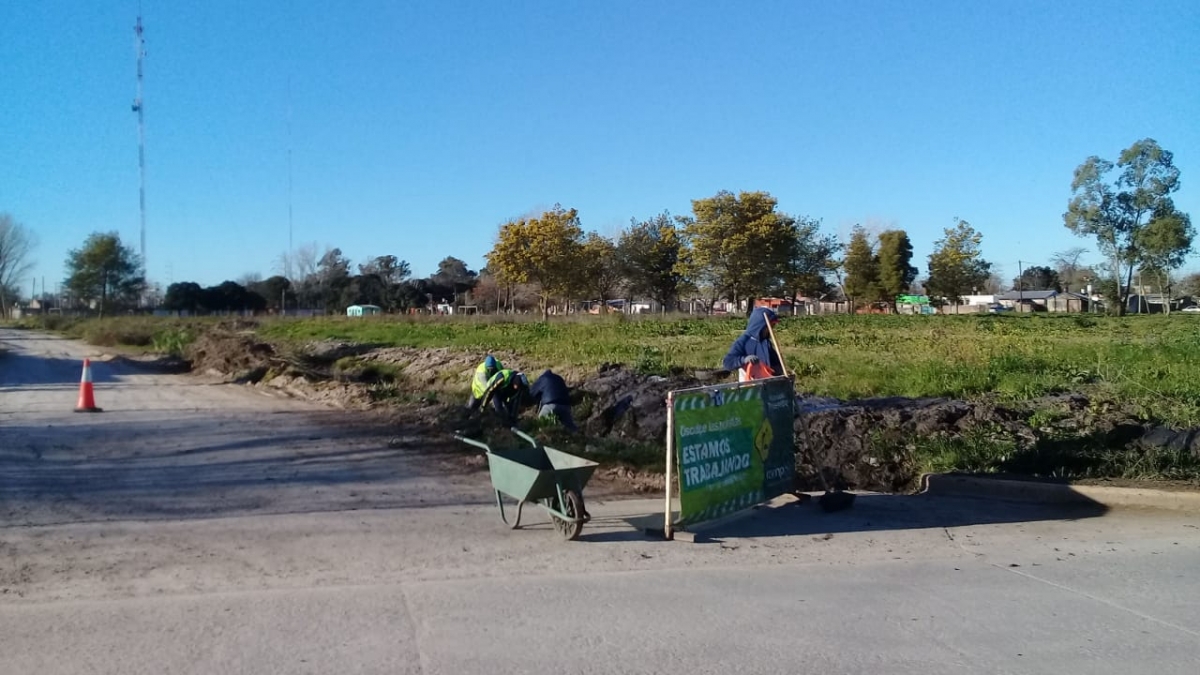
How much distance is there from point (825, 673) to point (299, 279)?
362 feet

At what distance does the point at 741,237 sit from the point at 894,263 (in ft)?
83.4

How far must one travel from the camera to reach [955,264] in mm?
76062

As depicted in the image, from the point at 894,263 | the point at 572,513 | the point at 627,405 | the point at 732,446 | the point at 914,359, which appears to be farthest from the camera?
the point at 894,263

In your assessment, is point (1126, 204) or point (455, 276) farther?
point (455, 276)

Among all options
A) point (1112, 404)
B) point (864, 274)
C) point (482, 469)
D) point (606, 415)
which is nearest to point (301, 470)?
point (482, 469)

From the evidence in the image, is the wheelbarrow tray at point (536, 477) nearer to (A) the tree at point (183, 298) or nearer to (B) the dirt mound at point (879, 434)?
(B) the dirt mound at point (879, 434)

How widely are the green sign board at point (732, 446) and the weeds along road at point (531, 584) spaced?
307 mm

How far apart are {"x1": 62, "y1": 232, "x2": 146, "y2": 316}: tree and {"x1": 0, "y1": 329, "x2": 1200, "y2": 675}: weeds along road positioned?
200ft

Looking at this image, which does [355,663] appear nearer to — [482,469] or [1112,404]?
[482,469]

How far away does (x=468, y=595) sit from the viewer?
18.8 feet

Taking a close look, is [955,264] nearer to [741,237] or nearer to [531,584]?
[741,237]

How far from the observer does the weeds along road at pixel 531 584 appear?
4738 mm

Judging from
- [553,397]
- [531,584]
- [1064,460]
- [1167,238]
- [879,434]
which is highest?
[1167,238]

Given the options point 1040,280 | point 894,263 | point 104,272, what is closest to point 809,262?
point 894,263
